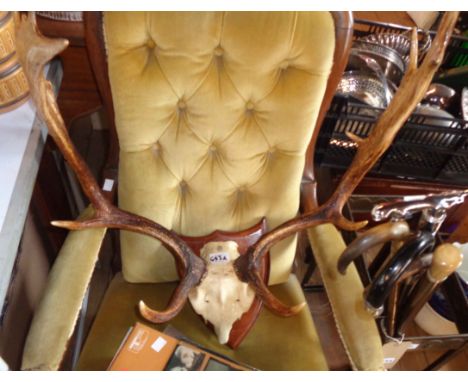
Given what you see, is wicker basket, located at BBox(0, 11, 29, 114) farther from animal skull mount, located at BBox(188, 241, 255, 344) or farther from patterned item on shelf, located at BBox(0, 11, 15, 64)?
animal skull mount, located at BBox(188, 241, 255, 344)

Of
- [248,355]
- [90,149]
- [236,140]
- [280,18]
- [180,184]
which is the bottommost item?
[90,149]

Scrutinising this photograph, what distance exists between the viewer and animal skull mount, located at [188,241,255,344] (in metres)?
0.89

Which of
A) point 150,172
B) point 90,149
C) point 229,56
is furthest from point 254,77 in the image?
point 90,149

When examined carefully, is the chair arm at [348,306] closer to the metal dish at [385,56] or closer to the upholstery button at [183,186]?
the upholstery button at [183,186]

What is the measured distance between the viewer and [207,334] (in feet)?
3.25

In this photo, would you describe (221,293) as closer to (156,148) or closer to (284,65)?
(156,148)

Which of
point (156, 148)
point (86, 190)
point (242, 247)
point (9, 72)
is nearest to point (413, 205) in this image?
point (242, 247)

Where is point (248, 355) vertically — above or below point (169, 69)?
below

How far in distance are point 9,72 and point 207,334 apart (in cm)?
74
